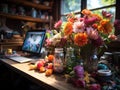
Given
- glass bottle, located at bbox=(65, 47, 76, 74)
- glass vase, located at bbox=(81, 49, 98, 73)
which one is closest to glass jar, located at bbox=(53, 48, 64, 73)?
glass bottle, located at bbox=(65, 47, 76, 74)

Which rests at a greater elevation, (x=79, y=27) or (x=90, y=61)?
(x=79, y=27)

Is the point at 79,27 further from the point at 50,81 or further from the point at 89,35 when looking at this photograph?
the point at 50,81

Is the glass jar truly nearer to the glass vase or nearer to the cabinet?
the glass vase

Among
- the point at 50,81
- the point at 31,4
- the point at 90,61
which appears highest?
the point at 31,4

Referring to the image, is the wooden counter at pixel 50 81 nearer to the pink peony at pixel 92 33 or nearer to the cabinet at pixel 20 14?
the pink peony at pixel 92 33

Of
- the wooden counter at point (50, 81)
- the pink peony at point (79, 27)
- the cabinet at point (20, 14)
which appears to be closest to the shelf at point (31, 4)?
the cabinet at point (20, 14)

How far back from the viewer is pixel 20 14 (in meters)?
2.72

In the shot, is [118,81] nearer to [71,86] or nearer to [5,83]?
[71,86]

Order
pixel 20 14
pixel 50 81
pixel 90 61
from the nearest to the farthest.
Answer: pixel 50 81 < pixel 90 61 < pixel 20 14

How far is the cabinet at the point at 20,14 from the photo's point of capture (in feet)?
8.34

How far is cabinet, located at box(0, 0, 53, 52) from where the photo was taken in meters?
2.54

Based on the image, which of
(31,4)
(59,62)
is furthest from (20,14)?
(59,62)

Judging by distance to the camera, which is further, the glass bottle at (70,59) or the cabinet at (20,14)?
the cabinet at (20,14)

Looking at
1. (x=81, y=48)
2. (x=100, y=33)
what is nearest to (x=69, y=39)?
(x=81, y=48)
